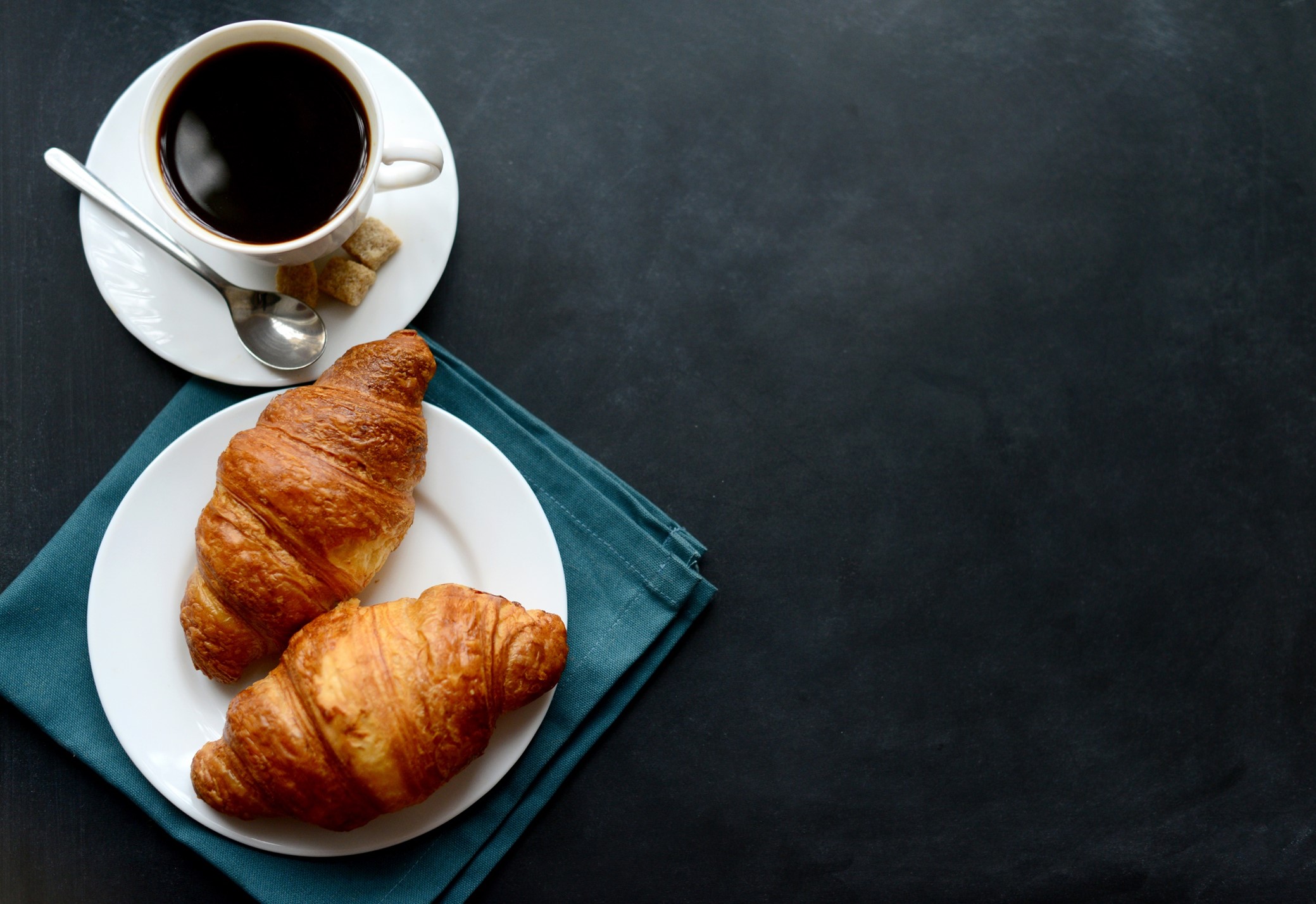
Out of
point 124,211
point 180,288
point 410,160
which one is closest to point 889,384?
point 410,160

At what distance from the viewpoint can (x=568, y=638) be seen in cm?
185

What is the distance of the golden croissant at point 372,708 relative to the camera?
153cm

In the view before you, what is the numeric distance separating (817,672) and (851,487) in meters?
0.42

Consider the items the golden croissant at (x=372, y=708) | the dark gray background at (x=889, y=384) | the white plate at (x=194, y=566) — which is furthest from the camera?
the dark gray background at (x=889, y=384)

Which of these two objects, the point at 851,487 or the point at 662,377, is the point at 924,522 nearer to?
Answer: the point at 851,487

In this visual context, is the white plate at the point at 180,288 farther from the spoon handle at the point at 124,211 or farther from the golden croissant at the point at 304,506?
the golden croissant at the point at 304,506

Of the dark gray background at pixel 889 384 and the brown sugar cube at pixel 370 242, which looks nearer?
the brown sugar cube at pixel 370 242

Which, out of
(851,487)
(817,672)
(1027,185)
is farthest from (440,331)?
(1027,185)

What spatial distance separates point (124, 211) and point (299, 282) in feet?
1.22

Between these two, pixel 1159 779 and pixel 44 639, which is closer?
pixel 44 639

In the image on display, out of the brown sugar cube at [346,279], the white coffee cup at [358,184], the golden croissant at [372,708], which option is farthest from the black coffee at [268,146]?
the golden croissant at [372,708]

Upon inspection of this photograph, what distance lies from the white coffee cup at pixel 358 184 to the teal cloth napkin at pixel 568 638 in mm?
357

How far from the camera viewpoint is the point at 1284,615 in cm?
206

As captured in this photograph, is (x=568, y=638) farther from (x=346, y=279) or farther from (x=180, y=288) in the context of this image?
(x=180, y=288)
